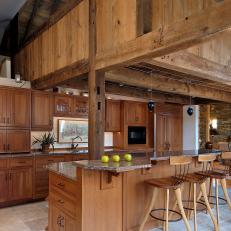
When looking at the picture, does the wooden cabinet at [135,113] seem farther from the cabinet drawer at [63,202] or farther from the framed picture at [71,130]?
the cabinet drawer at [63,202]

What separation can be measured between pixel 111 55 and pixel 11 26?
187 inches

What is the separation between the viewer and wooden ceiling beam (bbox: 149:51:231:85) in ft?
11.2

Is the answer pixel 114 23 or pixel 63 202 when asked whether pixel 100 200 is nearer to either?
pixel 63 202

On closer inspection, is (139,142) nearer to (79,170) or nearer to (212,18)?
(79,170)

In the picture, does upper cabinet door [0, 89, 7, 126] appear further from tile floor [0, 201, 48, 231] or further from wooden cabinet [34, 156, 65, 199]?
tile floor [0, 201, 48, 231]

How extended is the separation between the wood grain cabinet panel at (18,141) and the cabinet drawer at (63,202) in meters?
2.11

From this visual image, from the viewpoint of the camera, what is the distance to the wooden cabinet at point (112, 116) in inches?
264

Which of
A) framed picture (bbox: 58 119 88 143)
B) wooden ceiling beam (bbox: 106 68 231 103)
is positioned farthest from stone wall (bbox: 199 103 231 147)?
framed picture (bbox: 58 119 88 143)

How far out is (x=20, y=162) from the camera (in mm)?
4895

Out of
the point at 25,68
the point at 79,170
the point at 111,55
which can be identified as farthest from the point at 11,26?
the point at 79,170

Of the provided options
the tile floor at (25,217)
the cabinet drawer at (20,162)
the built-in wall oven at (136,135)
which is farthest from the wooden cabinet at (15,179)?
the built-in wall oven at (136,135)

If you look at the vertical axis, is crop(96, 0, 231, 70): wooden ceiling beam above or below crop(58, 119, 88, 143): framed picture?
above

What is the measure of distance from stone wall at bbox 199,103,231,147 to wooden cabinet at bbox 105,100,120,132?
5.64 metres

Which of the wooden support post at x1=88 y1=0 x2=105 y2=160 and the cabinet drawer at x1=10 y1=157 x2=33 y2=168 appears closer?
the wooden support post at x1=88 y1=0 x2=105 y2=160
